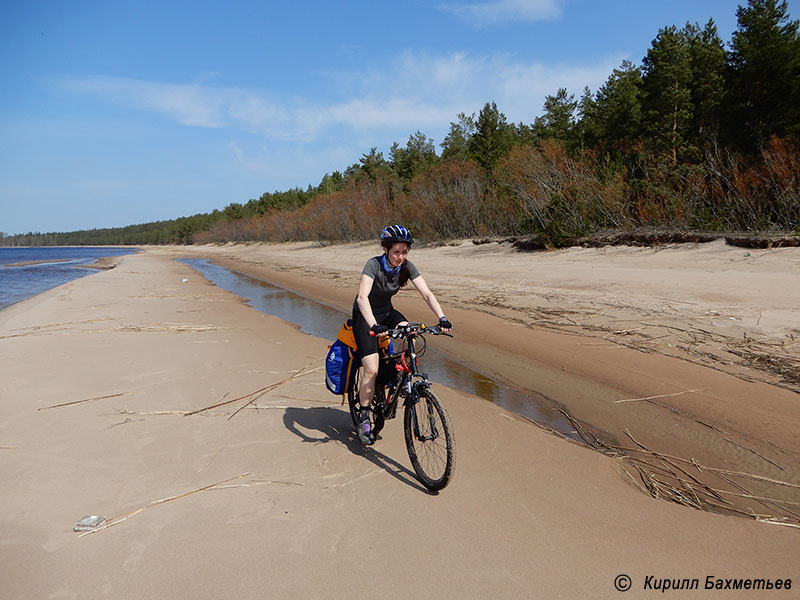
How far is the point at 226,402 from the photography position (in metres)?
5.25

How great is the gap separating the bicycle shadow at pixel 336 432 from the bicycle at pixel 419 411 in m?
0.17

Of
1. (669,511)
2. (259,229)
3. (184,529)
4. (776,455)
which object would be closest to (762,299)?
(776,455)

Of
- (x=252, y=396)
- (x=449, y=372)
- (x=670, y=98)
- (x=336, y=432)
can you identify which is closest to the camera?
(x=336, y=432)

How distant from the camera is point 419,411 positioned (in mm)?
3527

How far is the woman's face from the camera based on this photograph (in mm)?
3707

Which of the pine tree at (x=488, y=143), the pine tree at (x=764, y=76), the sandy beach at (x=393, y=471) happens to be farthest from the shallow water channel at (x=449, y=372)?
the pine tree at (x=488, y=143)

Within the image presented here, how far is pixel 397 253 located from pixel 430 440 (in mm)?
1466

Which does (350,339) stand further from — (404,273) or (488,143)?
(488,143)

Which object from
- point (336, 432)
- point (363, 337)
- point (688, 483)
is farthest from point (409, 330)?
point (688, 483)

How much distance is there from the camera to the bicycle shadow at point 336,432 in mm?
3721

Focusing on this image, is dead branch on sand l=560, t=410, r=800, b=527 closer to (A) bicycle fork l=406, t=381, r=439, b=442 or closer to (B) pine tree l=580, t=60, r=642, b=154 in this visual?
(A) bicycle fork l=406, t=381, r=439, b=442

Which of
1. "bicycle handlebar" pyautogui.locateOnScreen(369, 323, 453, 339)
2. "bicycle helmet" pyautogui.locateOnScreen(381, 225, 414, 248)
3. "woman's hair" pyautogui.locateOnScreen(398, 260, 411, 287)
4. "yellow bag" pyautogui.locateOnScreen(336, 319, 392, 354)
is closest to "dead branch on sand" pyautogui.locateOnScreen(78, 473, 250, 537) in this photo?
"yellow bag" pyautogui.locateOnScreen(336, 319, 392, 354)

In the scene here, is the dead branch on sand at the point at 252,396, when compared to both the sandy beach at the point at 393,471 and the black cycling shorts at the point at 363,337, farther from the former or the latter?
the black cycling shorts at the point at 363,337

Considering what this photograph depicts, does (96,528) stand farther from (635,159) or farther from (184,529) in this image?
(635,159)
